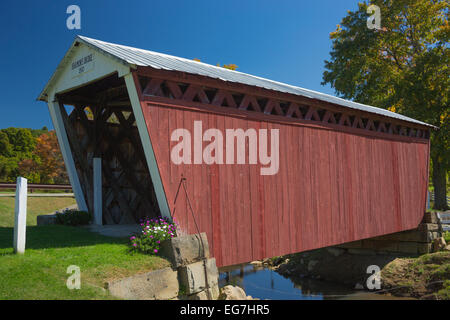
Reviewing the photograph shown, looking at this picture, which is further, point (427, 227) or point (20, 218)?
point (427, 227)

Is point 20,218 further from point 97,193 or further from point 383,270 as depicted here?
point 383,270

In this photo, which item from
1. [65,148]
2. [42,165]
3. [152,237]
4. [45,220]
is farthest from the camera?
[42,165]

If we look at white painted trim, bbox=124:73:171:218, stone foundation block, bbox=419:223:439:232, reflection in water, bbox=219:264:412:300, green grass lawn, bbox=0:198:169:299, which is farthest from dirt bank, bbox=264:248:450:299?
green grass lawn, bbox=0:198:169:299

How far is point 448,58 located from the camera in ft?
69.7

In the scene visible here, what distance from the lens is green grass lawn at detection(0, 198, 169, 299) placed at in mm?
4711

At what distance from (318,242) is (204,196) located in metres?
3.90

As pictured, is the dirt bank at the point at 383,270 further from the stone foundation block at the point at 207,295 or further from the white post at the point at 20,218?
the white post at the point at 20,218

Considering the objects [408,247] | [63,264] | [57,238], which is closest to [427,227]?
[408,247]

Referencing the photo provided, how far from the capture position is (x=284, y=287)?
15961 millimetres

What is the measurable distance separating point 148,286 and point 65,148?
5514mm

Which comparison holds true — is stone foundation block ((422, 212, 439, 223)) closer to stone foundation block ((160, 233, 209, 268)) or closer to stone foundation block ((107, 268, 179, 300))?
stone foundation block ((160, 233, 209, 268))

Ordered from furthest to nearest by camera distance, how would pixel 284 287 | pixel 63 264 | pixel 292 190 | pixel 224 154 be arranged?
pixel 284 287, pixel 292 190, pixel 224 154, pixel 63 264

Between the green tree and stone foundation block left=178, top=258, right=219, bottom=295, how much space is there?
61.4 feet

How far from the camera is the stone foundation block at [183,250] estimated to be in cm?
601
